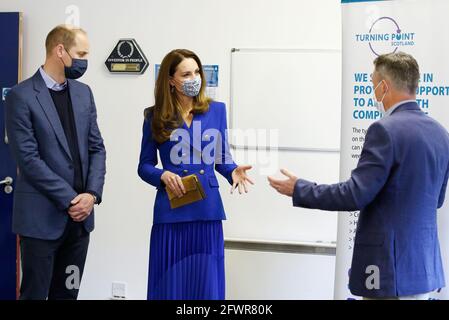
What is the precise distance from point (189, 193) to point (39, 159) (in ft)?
2.28

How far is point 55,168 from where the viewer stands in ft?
8.61

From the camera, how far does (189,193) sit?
2.64 meters

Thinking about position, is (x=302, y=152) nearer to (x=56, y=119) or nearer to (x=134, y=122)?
(x=134, y=122)

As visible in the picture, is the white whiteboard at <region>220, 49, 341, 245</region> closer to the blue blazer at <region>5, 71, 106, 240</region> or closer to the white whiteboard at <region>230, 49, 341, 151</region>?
the white whiteboard at <region>230, 49, 341, 151</region>

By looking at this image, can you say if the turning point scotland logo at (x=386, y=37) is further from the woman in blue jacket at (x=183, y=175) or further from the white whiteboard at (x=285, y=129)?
the woman in blue jacket at (x=183, y=175)

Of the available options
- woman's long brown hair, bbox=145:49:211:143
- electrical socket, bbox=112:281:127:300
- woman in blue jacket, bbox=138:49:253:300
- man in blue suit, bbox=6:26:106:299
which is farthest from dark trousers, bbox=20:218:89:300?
electrical socket, bbox=112:281:127:300

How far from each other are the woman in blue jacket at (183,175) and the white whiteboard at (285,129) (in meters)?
0.74

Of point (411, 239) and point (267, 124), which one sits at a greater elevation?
point (267, 124)

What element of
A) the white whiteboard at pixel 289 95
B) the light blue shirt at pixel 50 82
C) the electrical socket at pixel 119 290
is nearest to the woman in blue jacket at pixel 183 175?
the light blue shirt at pixel 50 82

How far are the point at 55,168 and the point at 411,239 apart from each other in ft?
5.20

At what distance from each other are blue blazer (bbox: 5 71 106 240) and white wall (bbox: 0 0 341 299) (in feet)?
3.15

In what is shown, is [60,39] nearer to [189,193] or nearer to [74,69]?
[74,69]

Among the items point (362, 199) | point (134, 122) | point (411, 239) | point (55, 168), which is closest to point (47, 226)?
point (55, 168)
